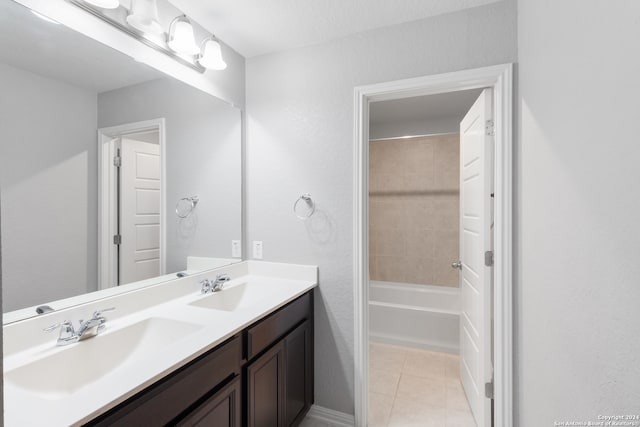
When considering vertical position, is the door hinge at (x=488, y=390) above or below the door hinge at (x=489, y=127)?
below

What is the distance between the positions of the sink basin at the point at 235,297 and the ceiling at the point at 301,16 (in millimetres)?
1525

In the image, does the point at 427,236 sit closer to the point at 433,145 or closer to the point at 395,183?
the point at 395,183

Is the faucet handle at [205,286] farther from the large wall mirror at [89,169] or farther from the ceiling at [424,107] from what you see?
the ceiling at [424,107]

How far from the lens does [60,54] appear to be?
117 centimetres

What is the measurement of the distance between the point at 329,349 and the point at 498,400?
0.93 meters

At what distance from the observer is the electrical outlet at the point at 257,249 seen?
210 cm

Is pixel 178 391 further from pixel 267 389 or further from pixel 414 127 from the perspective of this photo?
pixel 414 127

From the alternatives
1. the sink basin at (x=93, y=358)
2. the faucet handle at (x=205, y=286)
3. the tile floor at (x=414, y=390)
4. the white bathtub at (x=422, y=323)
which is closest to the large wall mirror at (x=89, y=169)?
the faucet handle at (x=205, y=286)

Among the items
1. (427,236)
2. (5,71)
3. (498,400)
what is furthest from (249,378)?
(427,236)

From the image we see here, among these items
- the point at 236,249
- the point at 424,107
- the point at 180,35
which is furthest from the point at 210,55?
the point at 424,107

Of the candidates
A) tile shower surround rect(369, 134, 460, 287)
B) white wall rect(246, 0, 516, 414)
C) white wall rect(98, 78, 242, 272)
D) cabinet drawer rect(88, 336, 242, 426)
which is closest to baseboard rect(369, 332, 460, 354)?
tile shower surround rect(369, 134, 460, 287)

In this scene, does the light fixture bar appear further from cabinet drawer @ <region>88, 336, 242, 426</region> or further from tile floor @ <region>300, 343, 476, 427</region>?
tile floor @ <region>300, 343, 476, 427</region>

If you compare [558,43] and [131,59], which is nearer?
[558,43]

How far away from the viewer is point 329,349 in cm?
192
